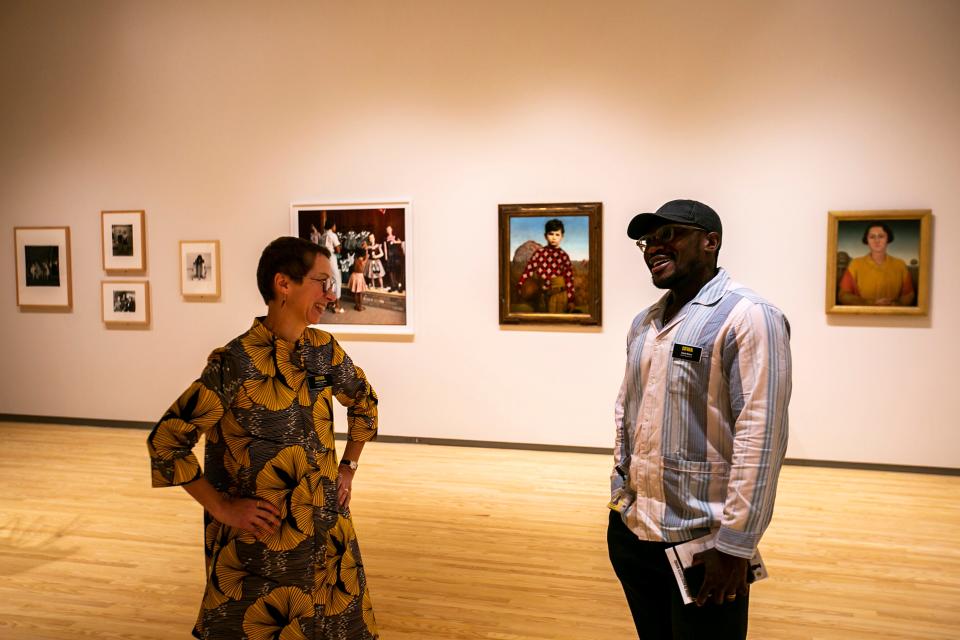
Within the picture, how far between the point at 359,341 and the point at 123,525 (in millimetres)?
3528

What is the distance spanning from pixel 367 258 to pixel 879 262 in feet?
17.6

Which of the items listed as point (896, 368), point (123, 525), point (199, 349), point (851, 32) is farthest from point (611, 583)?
point (199, 349)

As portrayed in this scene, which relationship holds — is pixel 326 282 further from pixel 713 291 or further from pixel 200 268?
pixel 200 268

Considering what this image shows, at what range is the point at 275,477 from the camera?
2.67 metres

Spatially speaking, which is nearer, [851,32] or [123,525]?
[123,525]

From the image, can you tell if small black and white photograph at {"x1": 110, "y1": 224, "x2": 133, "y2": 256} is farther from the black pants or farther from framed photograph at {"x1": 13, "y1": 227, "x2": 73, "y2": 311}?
the black pants

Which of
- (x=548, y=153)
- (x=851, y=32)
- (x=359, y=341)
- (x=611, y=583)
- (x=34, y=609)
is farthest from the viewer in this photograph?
(x=359, y=341)

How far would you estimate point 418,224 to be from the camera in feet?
28.0

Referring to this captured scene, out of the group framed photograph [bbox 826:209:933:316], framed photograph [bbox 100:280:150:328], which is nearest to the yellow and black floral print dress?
framed photograph [bbox 826:209:933:316]

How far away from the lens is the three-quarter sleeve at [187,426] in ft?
7.89

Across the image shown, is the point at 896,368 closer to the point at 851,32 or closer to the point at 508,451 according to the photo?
the point at 851,32

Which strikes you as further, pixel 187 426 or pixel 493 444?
pixel 493 444

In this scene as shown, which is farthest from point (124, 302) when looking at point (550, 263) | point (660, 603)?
point (660, 603)

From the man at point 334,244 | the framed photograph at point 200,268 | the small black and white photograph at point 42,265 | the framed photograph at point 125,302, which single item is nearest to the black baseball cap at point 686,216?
the man at point 334,244
